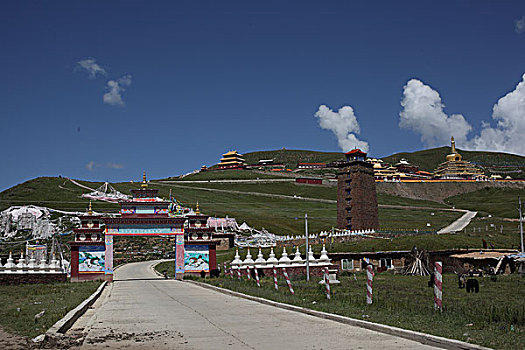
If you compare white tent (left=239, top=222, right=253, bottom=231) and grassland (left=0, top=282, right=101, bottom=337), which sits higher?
white tent (left=239, top=222, right=253, bottom=231)

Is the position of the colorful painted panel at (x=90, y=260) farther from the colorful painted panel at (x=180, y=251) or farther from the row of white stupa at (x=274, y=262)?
the row of white stupa at (x=274, y=262)

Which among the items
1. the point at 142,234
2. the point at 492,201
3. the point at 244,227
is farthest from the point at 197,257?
the point at 492,201

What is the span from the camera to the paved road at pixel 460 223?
247 ft

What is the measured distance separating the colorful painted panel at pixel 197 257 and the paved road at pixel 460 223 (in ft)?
140

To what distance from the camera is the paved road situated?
75.4 m

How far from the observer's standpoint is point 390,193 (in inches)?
6058

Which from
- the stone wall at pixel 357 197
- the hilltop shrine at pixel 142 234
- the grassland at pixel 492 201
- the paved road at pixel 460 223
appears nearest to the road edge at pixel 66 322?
the hilltop shrine at pixel 142 234

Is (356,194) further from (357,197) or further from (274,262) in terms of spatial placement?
(274,262)

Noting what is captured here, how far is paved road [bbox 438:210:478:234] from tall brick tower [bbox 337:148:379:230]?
10.8 m

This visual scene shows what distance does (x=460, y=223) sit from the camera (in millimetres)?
86188

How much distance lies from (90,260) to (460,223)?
65830mm

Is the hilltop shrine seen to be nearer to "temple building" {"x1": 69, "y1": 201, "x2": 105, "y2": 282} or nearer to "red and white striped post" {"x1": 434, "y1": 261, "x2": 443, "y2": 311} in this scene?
"temple building" {"x1": 69, "y1": 201, "x2": 105, "y2": 282}

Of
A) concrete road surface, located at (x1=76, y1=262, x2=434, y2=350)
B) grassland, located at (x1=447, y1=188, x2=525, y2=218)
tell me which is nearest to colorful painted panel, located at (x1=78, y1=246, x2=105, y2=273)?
concrete road surface, located at (x1=76, y1=262, x2=434, y2=350)

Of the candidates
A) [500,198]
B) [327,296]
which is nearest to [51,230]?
[327,296]
